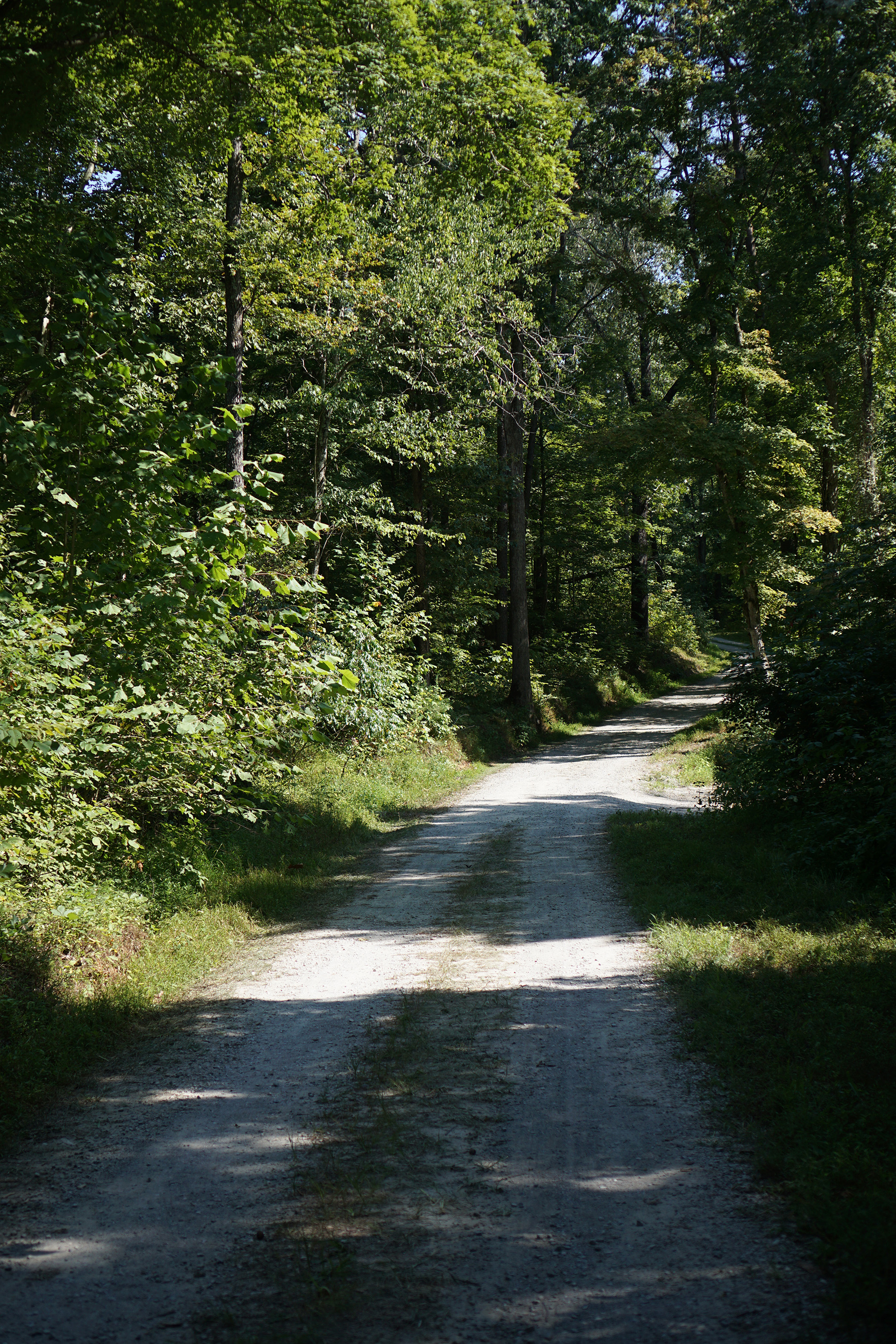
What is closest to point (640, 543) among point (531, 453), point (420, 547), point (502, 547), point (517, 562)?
point (531, 453)

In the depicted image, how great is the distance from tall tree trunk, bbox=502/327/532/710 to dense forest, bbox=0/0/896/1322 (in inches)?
4.1

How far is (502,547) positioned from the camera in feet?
82.0

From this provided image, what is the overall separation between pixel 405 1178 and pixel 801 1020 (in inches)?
96.5

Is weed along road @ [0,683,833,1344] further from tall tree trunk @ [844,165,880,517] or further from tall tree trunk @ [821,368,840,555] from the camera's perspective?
tall tree trunk @ [821,368,840,555]

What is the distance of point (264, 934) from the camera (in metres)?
7.34

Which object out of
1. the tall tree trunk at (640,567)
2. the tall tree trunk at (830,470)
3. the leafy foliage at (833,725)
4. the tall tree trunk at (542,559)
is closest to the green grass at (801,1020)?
the leafy foliage at (833,725)

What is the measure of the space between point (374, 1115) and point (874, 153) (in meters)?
22.7

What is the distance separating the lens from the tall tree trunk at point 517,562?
22625 mm

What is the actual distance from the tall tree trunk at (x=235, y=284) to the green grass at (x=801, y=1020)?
285 inches

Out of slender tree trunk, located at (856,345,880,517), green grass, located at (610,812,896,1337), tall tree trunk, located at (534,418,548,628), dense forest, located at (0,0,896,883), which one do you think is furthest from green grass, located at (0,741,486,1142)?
tall tree trunk, located at (534,418,548,628)

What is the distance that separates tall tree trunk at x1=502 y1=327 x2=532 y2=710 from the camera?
74.2 ft

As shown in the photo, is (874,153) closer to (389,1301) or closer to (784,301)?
(784,301)

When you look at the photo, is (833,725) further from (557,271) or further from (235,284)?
(557,271)

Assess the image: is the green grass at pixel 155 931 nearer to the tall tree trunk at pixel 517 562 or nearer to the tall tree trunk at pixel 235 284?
the tall tree trunk at pixel 235 284
